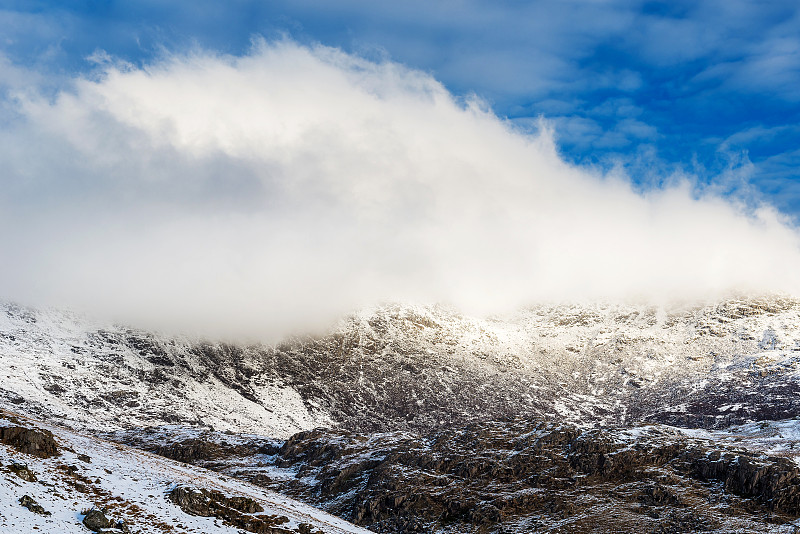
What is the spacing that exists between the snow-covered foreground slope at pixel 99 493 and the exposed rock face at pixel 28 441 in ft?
1.47

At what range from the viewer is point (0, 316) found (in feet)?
625

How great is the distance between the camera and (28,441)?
5131 centimetres

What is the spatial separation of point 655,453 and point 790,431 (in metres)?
32.8

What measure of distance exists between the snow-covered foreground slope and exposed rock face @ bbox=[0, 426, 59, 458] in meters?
0.45

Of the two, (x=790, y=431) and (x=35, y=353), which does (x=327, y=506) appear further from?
(x=35, y=353)

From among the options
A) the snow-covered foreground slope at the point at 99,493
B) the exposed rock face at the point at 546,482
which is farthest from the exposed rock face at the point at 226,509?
the exposed rock face at the point at 546,482

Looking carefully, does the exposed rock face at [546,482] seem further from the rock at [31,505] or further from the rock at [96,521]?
the rock at [31,505]

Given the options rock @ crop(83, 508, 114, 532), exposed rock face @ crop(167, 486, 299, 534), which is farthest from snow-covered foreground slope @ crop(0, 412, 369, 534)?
exposed rock face @ crop(167, 486, 299, 534)

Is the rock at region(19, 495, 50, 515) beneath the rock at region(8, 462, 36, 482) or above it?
beneath

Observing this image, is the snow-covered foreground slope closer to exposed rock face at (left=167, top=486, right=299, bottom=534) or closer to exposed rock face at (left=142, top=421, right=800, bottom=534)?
exposed rock face at (left=167, top=486, right=299, bottom=534)

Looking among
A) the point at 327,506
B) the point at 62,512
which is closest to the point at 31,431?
the point at 62,512

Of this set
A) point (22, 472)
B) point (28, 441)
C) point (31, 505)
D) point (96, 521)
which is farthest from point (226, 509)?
point (28, 441)

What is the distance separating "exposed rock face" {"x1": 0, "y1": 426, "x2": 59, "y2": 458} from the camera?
50.6m

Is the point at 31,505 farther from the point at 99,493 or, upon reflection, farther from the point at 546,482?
the point at 546,482
